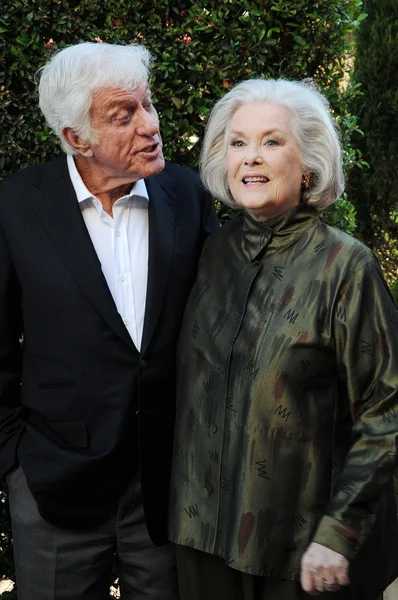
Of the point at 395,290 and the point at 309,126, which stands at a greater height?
the point at 309,126

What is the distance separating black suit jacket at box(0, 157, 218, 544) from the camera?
276 centimetres

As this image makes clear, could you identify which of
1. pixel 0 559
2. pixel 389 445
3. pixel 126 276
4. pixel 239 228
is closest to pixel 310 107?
pixel 239 228

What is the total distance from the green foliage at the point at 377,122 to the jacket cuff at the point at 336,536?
5088mm

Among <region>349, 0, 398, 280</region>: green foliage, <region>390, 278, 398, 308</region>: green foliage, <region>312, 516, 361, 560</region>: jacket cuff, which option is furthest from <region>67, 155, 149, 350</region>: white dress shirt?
<region>390, 278, 398, 308</region>: green foliage

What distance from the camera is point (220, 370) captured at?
261 centimetres

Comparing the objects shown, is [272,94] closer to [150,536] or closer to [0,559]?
[150,536]

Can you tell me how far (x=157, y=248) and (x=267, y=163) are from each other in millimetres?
488

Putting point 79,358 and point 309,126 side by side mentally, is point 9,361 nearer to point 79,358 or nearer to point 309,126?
point 79,358

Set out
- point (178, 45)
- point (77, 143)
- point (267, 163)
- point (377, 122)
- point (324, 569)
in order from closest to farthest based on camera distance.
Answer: point (324, 569)
point (267, 163)
point (77, 143)
point (178, 45)
point (377, 122)

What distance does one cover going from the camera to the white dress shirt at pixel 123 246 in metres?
2.83

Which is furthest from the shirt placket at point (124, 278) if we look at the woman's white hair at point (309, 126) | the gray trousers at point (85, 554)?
the gray trousers at point (85, 554)

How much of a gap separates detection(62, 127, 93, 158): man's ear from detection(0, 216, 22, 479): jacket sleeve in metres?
0.36

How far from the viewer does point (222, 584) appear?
2.74 m

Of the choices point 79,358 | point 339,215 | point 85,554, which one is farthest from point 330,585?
point 339,215
